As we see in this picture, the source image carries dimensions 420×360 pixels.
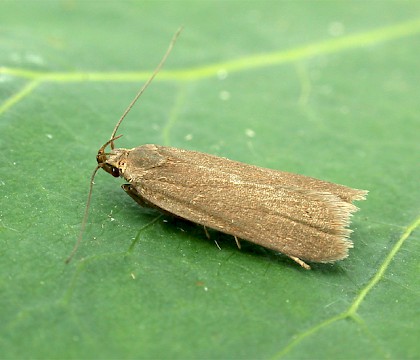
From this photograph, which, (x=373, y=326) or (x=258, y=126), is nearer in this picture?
(x=373, y=326)

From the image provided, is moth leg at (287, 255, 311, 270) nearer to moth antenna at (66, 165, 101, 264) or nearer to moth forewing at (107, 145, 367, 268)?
moth forewing at (107, 145, 367, 268)

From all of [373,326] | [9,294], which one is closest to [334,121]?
[373,326]

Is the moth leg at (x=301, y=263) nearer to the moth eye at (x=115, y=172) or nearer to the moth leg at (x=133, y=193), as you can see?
the moth leg at (x=133, y=193)

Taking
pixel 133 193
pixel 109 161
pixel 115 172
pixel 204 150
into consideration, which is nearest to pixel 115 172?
pixel 115 172

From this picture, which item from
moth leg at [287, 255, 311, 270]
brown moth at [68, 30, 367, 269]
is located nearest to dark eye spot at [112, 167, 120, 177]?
brown moth at [68, 30, 367, 269]

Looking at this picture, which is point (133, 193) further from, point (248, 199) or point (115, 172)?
point (248, 199)

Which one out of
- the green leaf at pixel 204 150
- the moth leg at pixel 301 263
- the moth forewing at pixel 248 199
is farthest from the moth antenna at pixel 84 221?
the moth leg at pixel 301 263

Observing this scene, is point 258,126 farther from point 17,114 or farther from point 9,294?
point 9,294
